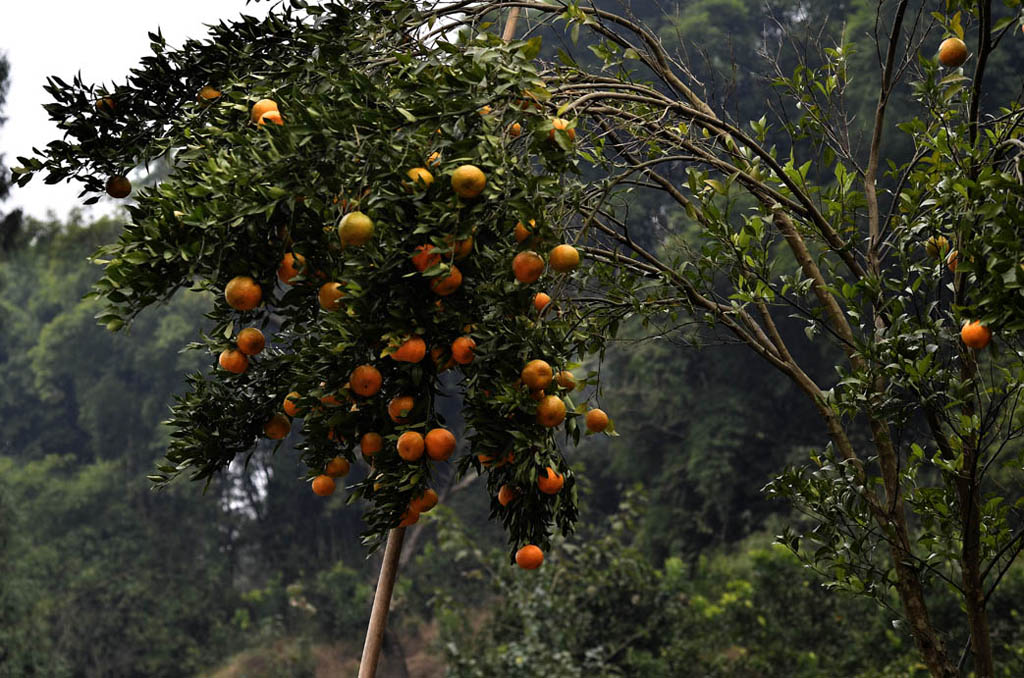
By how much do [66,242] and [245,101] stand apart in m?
7.22

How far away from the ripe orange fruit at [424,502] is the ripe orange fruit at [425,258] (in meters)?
0.31

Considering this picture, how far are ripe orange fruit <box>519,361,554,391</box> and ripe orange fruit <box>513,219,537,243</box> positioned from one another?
156mm

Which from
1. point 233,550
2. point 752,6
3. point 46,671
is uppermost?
point 752,6

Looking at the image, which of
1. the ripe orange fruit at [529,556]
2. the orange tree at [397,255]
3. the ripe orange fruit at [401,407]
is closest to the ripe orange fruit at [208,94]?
the orange tree at [397,255]

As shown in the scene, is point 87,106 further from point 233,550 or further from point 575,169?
point 233,550

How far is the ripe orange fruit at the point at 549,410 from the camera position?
1.19 meters

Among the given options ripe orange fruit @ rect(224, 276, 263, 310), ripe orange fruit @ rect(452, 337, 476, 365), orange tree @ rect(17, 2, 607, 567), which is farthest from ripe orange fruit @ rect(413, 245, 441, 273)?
ripe orange fruit @ rect(224, 276, 263, 310)

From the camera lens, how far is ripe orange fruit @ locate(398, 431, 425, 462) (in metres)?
1.21

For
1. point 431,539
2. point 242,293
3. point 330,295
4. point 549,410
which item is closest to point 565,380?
point 549,410

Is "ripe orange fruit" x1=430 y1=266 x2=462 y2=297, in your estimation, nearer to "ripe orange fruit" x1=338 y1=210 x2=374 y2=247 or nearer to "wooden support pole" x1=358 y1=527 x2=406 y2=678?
"ripe orange fruit" x1=338 y1=210 x2=374 y2=247

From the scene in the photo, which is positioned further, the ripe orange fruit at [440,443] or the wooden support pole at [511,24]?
the wooden support pole at [511,24]

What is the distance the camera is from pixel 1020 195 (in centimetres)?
131

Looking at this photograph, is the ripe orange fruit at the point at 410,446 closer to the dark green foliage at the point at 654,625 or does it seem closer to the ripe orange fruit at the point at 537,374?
the ripe orange fruit at the point at 537,374

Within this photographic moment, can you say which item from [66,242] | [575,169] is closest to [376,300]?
[575,169]
